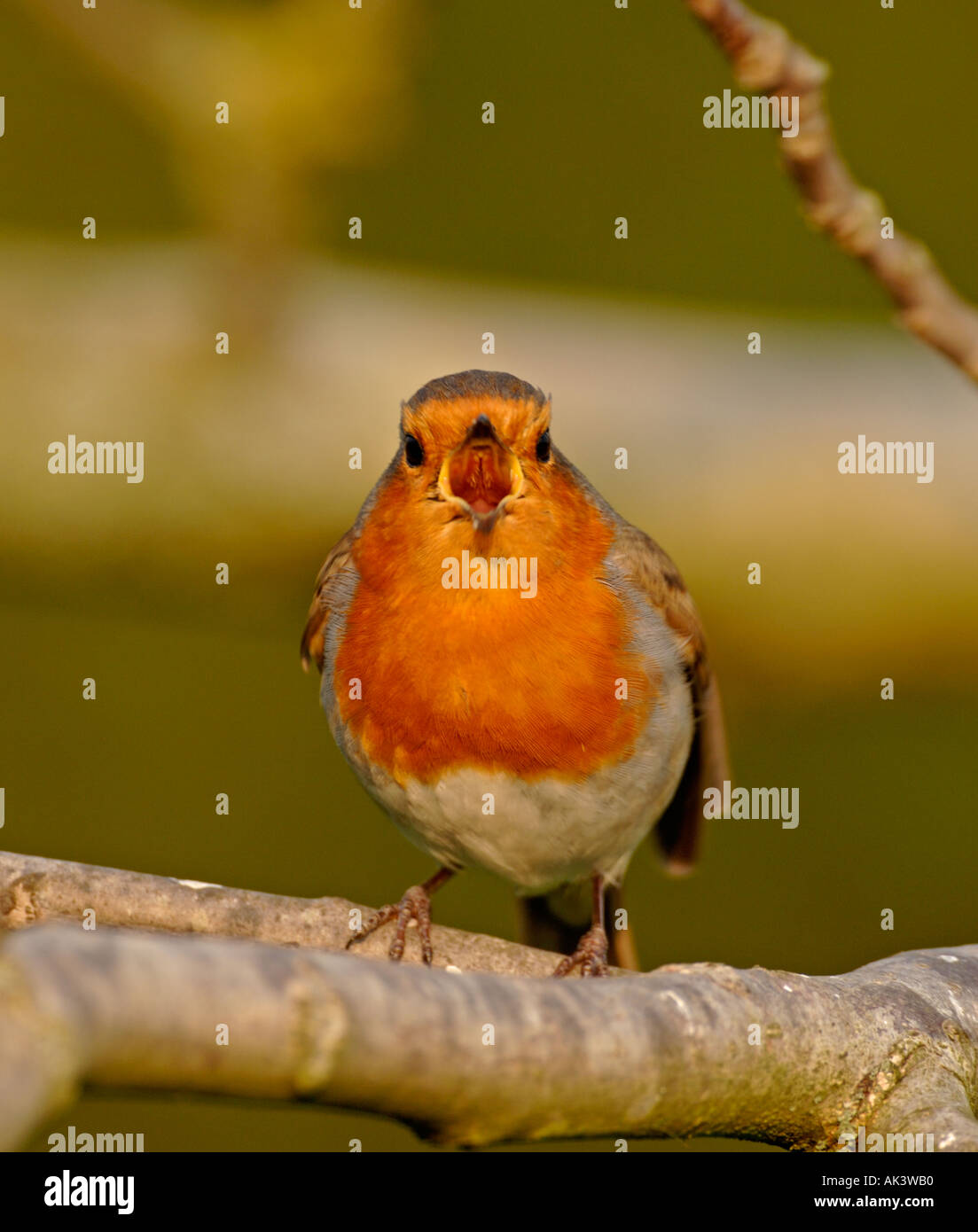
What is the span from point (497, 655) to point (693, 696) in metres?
1.05

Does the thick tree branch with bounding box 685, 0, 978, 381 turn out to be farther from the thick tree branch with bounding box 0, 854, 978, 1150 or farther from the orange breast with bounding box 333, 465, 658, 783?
the orange breast with bounding box 333, 465, 658, 783

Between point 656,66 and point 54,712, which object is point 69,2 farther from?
point 656,66

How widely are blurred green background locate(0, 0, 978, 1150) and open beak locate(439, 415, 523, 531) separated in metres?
1.57

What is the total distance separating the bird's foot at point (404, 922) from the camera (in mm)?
3908

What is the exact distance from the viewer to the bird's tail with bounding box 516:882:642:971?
5191 mm

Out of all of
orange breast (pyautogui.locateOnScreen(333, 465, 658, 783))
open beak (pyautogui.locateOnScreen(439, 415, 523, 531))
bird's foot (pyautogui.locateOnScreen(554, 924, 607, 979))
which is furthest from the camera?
bird's foot (pyautogui.locateOnScreen(554, 924, 607, 979))

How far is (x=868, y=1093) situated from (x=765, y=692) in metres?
3.20

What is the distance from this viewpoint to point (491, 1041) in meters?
2.25

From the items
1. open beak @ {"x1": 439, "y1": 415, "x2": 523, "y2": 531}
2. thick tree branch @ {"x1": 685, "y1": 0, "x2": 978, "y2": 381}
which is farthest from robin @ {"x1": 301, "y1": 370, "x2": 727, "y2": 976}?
thick tree branch @ {"x1": 685, "y1": 0, "x2": 978, "y2": 381}

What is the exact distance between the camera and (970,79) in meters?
8.79

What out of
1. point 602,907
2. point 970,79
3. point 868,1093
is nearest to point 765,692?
point 602,907

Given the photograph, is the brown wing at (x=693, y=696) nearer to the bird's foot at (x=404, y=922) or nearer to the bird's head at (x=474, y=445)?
the bird's head at (x=474, y=445)

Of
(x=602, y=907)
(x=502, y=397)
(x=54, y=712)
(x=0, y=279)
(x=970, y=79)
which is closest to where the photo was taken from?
(x=502, y=397)

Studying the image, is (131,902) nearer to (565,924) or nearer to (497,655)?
(497,655)
